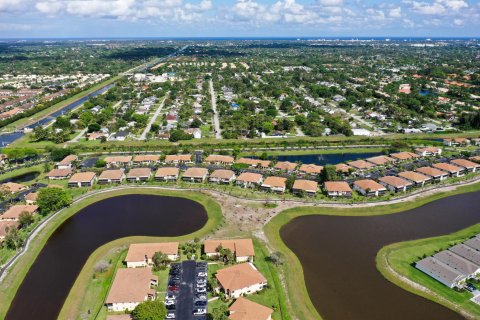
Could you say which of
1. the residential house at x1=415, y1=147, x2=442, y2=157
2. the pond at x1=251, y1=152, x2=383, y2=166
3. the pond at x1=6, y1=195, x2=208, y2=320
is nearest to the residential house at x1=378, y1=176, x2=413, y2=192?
the pond at x1=251, y1=152, x2=383, y2=166

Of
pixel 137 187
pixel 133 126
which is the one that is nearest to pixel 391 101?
pixel 133 126

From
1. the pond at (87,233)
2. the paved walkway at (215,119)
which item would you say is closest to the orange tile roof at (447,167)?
the pond at (87,233)

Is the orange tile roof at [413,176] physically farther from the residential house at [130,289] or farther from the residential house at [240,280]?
the residential house at [130,289]

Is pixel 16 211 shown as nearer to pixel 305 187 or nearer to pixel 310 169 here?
pixel 305 187

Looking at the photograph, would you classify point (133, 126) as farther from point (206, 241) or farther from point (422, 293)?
point (422, 293)

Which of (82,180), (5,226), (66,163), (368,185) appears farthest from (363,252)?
(66,163)

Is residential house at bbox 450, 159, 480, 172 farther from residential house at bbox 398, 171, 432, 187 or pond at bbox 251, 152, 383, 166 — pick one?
pond at bbox 251, 152, 383, 166
